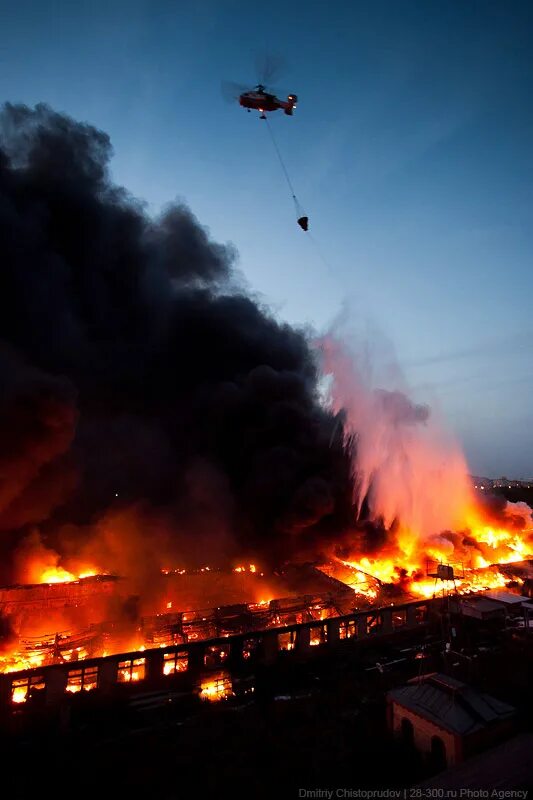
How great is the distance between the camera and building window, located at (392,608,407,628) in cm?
3001

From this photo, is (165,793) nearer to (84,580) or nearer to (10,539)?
(84,580)

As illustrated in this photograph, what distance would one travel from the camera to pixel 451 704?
13.5 meters

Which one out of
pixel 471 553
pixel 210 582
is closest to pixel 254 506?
pixel 210 582

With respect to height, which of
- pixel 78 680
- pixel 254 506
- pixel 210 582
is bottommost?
pixel 78 680

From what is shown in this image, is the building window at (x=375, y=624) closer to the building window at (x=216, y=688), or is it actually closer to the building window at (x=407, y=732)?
the building window at (x=216, y=688)

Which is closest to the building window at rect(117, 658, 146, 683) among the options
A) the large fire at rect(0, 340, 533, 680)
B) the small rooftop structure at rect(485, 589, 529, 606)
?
the large fire at rect(0, 340, 533, 680)

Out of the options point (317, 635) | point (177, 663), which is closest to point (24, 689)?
point (177, 663)

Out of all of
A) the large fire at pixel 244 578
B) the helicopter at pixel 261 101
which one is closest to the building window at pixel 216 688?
the large fire at pixel 244 578

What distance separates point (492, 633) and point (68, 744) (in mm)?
22141

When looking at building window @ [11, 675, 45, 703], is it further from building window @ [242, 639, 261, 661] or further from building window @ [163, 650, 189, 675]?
building window @ [242, 639, 261, 661]

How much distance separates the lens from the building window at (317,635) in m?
27.0

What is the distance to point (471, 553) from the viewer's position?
47.9 metres

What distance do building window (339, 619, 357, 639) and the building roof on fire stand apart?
1368 cm

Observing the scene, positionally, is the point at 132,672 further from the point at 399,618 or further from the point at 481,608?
the point at 481,608
